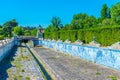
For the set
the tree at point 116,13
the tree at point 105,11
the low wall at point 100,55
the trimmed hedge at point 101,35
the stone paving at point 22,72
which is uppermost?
the tree at point 105,11

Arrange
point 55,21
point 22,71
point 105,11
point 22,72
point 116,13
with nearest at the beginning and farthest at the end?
point 22,72 → point 22,71 → point 116,13 → point 105,11 → point 55,21

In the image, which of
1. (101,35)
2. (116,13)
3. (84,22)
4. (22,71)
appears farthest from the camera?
(84,22)

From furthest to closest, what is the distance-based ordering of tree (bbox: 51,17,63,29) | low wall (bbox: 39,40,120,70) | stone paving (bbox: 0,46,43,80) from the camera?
1. tree (bbox: 51,17,63,29)
2. low wall (bbox: 39,40,120,70)
3. stone paving (bbox: 0,46,43,80)

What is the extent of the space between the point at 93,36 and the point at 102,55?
27077 mm

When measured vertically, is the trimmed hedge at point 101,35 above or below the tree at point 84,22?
below

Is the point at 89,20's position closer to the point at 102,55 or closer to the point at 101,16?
the point at 101,16

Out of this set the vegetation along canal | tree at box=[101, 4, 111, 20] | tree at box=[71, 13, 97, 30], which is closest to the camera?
the vegetation along canal

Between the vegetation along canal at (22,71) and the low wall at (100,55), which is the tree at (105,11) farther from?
the vegetation along canal at (22,71)

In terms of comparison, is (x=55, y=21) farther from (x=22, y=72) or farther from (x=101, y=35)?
(x=22, y=72)

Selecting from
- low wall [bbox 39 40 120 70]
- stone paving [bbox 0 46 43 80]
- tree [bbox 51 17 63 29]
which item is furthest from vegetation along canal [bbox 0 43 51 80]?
tree [bbox 51 17 63 29]

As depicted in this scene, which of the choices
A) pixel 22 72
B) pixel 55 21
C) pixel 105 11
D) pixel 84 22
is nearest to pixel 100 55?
pixel 22 72

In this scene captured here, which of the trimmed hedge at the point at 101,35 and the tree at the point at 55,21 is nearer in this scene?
the trimmed hedge at the point at 101,35

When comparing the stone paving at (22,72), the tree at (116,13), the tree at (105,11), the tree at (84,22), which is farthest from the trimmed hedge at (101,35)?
the tree at (105,11)

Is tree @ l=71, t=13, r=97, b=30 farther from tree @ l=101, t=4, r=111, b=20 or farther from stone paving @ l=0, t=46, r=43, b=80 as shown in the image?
stone paving @ l=0, t=46, r=43, b=80
